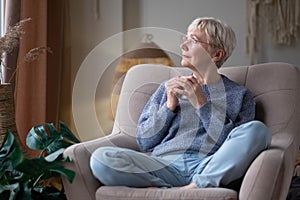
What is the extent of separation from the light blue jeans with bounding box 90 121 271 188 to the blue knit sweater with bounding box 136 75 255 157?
0.31ft

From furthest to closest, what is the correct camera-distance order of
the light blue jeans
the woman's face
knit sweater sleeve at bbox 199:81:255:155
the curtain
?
the curtain < the woman's face < knit sweater sleeve at bbox 199:81:255:155 < the light blue jeans

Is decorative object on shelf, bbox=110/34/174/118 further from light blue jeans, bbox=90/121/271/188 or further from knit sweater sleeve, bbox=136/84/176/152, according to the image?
light blue jeans, bbox=90/121/271/188

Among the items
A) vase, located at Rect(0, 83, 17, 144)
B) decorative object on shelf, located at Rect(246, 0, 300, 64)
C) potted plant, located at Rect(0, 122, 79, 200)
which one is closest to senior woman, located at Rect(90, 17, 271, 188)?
potted plant, located at Rect(0, 122, 79, 200)

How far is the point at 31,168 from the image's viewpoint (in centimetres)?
197

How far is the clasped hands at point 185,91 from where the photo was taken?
2.16 meters

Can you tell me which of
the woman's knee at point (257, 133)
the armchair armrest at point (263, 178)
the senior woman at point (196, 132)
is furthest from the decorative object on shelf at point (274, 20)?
the armchair armrest at point (263, 178)

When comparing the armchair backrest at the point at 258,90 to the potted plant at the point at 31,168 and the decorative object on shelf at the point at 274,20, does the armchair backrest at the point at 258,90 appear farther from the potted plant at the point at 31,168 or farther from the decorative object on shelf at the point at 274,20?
the decorative object on shelf at the point at 274,20

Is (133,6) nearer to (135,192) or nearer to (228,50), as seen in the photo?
(228,50)

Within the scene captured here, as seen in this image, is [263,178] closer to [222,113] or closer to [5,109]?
[222,113]

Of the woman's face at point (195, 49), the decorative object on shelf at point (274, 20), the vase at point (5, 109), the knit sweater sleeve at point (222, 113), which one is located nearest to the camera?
the knit sweater sleeve at point (222, 113)

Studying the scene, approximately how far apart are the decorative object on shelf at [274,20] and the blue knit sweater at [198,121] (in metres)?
1.12

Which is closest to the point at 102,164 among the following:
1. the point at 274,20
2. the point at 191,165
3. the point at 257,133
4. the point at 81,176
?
the point at 81,176

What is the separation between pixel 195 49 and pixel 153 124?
351 millimetres

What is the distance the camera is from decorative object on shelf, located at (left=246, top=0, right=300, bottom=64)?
328 centimetres
